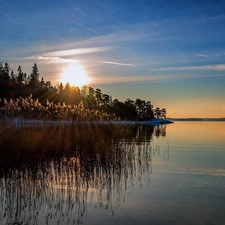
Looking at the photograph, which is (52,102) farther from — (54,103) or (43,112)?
(54,103)

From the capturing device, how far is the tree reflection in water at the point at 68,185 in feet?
25.8

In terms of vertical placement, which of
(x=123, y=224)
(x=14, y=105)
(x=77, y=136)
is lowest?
(x=123, y=224)

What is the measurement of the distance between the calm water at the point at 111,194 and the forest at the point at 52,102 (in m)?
4.78

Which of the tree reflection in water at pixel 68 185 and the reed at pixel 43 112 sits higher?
the reed at pixel 43 112

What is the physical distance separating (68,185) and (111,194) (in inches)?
59.0

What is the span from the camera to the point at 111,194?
32.3ft

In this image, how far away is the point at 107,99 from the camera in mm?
136250

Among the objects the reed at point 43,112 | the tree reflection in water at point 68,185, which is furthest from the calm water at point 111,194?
the reed at point 43,112

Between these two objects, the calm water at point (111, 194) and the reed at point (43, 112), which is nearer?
the calm water at point (111, 194)

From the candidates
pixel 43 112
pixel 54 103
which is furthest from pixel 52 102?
pixel 54 103

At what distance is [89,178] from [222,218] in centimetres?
505

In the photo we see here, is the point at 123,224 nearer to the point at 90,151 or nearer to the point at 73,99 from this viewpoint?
the point at 90,151

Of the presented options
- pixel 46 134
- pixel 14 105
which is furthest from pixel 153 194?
pixel 14 105

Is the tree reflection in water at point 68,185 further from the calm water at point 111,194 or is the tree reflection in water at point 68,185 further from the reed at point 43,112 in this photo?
the reed at point 43,112
